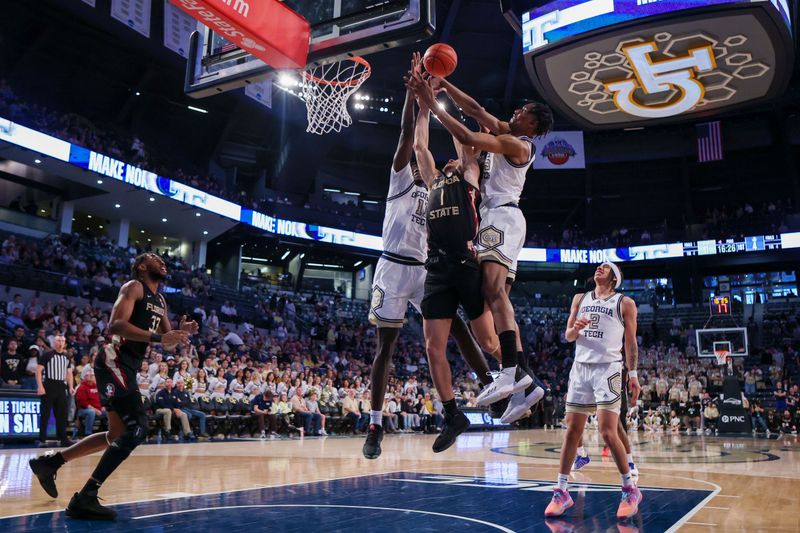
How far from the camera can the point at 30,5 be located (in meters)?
22.1

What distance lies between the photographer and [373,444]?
13.8 ft

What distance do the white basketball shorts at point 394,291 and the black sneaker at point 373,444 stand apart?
69 centimetres

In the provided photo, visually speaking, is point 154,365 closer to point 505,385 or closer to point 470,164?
point 470,164

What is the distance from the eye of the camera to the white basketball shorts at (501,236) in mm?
4020

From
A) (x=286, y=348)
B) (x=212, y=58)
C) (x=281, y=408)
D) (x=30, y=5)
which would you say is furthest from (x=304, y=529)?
(x=30, y=5)

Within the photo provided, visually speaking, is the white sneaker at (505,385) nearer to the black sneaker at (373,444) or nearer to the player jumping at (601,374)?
the black sneaker at (373,444)

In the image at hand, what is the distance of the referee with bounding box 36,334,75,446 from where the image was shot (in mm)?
9828

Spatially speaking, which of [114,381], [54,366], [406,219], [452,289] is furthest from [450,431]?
[54,366]

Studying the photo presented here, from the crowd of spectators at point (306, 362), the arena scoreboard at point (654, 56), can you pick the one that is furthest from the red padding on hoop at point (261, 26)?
the arena scoreboard at point (654, 56)

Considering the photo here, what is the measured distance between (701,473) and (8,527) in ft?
25.1

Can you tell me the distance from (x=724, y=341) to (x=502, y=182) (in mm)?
19418

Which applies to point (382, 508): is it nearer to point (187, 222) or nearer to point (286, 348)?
point (286, 348)

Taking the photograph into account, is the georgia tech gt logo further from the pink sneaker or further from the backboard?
the pink sneaker

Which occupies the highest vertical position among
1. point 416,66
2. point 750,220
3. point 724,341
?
point 750,220
